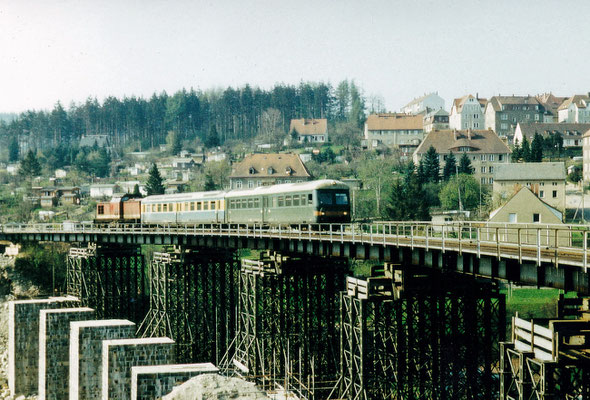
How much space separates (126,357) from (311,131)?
124 meters

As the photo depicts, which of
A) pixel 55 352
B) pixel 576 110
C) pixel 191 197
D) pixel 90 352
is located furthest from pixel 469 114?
pixel 90 352

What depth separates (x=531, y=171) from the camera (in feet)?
259

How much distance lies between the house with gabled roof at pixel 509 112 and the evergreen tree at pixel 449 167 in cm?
4208

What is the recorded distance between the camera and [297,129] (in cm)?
15262

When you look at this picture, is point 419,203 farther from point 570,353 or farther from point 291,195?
point 570,353

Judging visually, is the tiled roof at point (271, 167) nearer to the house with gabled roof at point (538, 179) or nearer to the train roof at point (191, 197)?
the house with gabled roof at point (538, 179)

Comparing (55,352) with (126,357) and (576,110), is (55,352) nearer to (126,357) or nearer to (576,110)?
(126,357)

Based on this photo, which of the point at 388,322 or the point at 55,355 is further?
the point at 55,355

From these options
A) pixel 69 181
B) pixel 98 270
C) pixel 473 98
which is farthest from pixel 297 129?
pixel 98 270

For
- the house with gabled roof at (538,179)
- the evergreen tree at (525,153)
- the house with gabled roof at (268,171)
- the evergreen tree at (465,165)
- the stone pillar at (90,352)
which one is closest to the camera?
the stone pillar at (90,352)

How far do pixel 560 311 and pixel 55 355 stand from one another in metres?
30.1

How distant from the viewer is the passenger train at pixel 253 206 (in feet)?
119

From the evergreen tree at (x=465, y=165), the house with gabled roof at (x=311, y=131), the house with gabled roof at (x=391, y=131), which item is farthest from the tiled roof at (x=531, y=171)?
the house with gabled roof at (x=311, y=131)

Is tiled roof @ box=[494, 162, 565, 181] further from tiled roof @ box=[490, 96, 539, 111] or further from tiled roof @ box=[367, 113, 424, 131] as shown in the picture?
tiled roof @ box=[490, 96, 539, 111]
